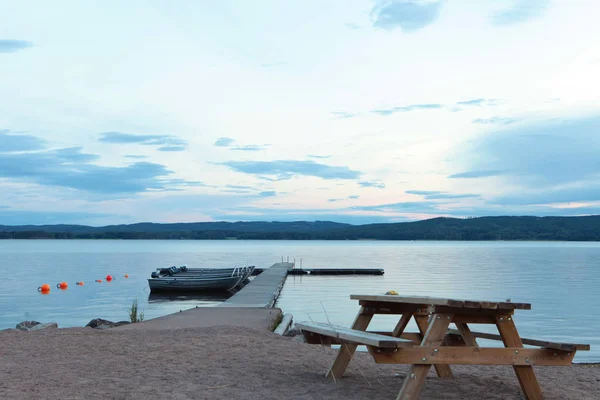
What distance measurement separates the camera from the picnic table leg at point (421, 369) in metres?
5.30

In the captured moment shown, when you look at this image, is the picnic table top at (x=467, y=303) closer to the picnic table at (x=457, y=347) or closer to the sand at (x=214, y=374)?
the picnic table at (x=457, y=347)

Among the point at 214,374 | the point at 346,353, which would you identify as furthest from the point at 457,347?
the point at 214,374

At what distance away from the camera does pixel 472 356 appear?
17.8ft

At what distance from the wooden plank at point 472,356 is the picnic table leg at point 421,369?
0.07 metres

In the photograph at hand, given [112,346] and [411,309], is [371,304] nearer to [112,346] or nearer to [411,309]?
[411,309]

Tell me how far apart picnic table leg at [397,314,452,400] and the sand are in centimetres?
66

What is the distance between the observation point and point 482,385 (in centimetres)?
655

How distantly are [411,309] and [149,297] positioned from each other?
25.3m

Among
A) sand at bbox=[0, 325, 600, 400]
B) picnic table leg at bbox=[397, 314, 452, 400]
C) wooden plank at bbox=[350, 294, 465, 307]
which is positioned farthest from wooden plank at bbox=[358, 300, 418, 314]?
picnic table leg at bbox=[397, 314, 452, 400]

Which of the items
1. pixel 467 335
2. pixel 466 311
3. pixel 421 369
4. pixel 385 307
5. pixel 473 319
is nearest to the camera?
pixel 421 369

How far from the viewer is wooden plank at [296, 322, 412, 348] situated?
5.09m

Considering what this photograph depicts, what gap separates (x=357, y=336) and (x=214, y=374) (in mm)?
1949

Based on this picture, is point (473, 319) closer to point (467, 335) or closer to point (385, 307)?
point (467, 335)

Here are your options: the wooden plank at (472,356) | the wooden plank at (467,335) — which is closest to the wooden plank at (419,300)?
the wooden plank at (472,356)
